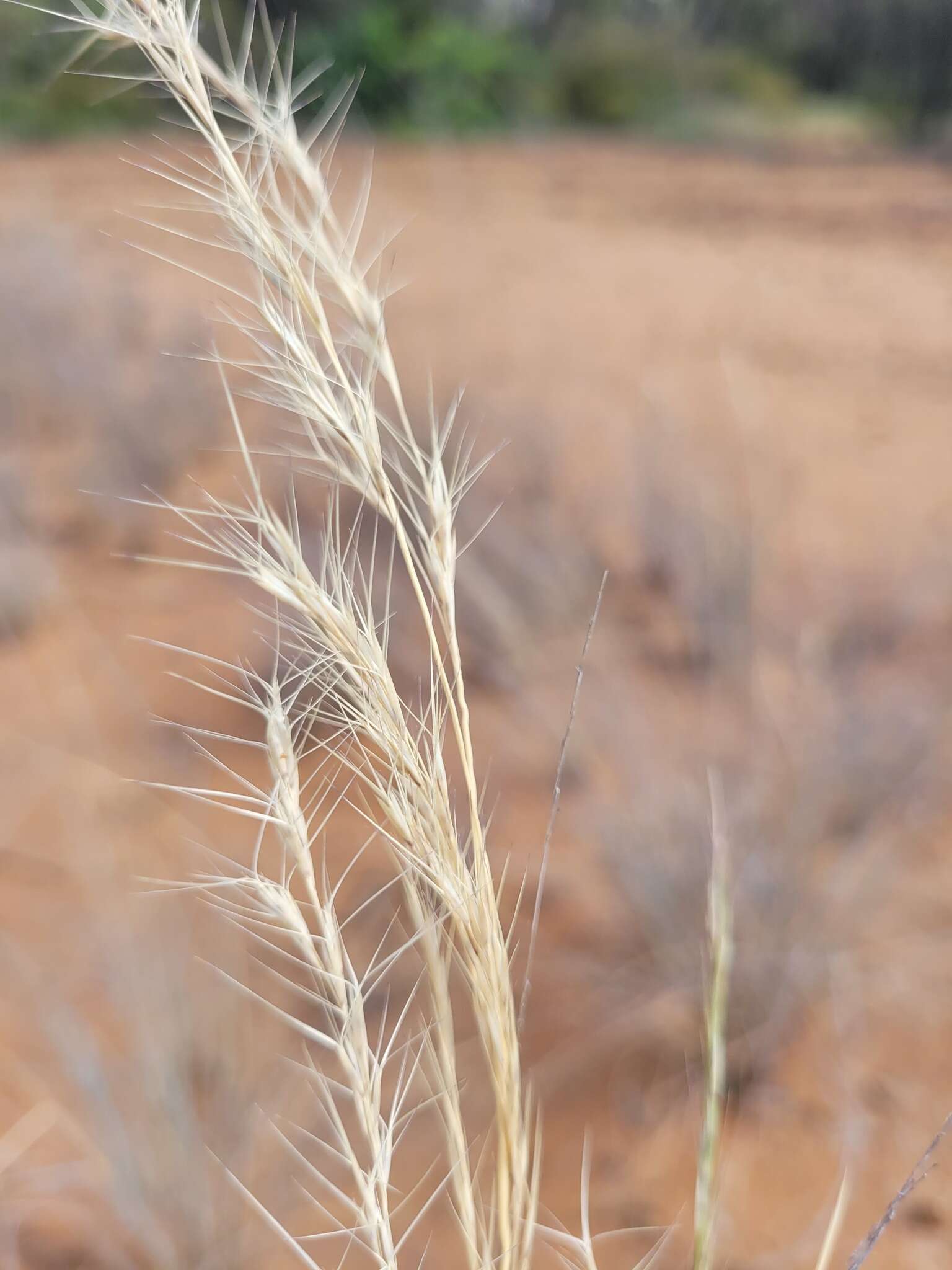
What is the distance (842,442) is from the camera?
183 inches

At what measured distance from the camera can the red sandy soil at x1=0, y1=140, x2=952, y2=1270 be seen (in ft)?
4.82

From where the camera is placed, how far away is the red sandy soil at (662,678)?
147 centimetres

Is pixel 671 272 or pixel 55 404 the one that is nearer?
pixel 55 404

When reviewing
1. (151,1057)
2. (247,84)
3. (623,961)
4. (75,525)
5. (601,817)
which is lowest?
(75,525)

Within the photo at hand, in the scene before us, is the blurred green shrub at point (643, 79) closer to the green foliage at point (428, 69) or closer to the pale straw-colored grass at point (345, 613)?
the green foliage at point (428, 69)

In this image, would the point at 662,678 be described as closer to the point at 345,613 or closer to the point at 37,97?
the point at 345,613

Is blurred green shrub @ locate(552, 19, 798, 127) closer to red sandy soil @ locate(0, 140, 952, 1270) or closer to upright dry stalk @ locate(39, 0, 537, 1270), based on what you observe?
red sandy soil @ locate(0, 140, 952, 1270)

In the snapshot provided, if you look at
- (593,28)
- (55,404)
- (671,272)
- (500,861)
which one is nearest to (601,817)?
(500,861)

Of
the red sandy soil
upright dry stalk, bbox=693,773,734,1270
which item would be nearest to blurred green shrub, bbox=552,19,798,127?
the red sandy soil

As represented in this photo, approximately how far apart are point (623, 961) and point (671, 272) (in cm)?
739

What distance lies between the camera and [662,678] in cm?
272

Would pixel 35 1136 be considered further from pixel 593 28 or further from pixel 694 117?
pixel 593 28

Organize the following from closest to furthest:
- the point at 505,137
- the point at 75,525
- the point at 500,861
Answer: the point at 500,861
the point at 75,525
the point at 505,137

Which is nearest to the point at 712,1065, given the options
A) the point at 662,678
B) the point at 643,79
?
the point at 662,678
